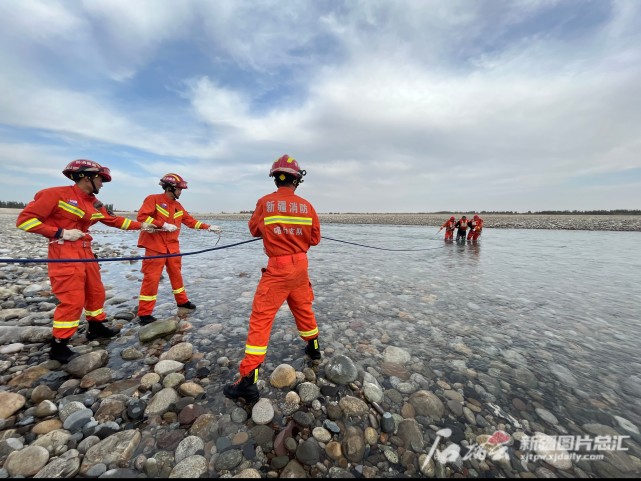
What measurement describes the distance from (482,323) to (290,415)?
4469 mm

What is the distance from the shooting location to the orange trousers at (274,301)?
326cm

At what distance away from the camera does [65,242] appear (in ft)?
12.8

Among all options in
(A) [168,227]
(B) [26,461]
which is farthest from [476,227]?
(B) [26,461]

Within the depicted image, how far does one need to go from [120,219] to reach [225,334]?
116 inches

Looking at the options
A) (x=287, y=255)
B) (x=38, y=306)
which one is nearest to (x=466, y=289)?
(x=287, y=255)

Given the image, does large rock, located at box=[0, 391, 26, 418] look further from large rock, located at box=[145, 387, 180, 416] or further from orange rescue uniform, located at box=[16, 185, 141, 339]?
large rock, located at box=[145, 387, 180, 416]

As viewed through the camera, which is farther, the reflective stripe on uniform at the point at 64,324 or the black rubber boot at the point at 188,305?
the black rubber boot at the point at 188,305

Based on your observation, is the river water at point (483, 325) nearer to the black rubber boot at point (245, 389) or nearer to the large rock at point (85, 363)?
the black rubber boot at point (245, 389)

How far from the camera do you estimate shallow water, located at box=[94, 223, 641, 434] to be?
3.47 meters

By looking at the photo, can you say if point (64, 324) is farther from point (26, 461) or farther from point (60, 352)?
point (26, 461)

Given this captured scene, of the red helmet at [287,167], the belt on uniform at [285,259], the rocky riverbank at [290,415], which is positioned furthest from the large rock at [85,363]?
the red helmet at [287,167]

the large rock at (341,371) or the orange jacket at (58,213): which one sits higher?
the orange jacket at (58,213)

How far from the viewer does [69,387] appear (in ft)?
10.4

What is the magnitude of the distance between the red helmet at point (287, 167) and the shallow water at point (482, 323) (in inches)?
112
